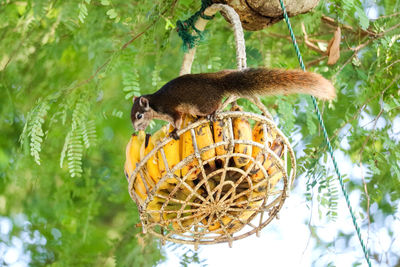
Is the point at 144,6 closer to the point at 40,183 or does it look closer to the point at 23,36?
the point at 23,36

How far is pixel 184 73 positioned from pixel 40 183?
1.42 meters

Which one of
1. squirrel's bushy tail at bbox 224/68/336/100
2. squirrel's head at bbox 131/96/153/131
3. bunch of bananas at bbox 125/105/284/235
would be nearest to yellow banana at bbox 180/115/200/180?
bunch of bananas at bbox 125/105/284/235

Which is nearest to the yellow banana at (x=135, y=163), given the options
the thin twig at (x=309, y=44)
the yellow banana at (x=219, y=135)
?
the yellow banana at (x=219, y=135)

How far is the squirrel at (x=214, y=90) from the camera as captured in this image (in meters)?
1.97

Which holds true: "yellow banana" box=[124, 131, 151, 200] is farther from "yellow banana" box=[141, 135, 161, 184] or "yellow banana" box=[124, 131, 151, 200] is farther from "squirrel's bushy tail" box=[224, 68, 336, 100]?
"squirrel's bushy tail" box=[224, 68, 336, 100]

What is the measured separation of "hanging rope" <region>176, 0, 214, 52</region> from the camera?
239cm

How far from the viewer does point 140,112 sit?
2.42m

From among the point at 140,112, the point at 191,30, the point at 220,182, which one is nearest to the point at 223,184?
the point at 220,182

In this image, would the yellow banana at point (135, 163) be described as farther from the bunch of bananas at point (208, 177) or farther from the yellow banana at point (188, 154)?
the yellow banana at point (188, 154)

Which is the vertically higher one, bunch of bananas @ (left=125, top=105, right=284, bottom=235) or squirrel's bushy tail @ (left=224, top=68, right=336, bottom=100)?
squirrel's bushy tail @ (left=224, top=68, right=336, bottom=100)

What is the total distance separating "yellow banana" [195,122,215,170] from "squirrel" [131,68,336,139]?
2.2 inches

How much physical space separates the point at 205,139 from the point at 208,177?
126 mm

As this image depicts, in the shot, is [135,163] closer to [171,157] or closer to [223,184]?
[171,157]

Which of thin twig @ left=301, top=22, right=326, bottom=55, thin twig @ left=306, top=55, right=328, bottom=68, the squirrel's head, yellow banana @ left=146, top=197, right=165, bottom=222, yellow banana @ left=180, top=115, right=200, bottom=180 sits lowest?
yellow banana @ left=146, top=197, right=165, bottom=222
